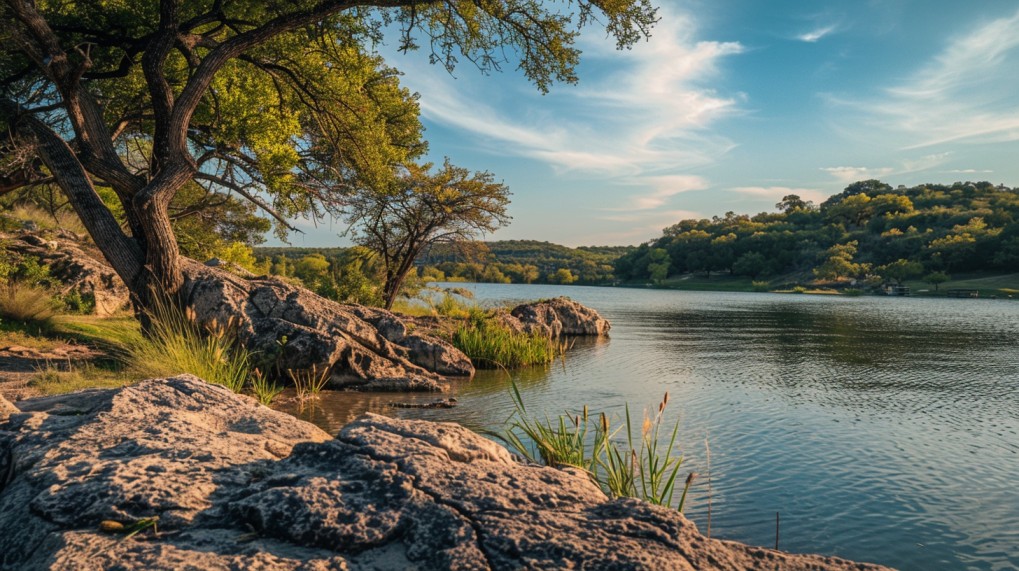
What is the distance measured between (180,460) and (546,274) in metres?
122

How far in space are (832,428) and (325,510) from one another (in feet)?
29.4

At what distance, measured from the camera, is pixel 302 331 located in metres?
11.2

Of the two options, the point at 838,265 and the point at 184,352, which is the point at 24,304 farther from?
the point at 838,265

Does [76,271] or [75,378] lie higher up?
[76,271]

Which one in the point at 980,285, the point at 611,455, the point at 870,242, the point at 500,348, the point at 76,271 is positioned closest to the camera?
the point at 611,455

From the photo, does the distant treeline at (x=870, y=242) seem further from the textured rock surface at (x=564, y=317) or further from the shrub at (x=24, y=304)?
the shrub at (x=24, y=304)

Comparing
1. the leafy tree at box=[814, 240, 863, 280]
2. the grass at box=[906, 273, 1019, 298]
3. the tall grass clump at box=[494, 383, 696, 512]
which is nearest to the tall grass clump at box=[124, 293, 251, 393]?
the tall grass clump at box=[494, 383, 696, 512]

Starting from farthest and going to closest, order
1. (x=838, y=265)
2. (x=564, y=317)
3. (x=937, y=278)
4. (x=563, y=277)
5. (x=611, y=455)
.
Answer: (x=563, y=277)
(x=838, y=265)
(x=937, y=278)
(x=564, y=317)
(x=611, y=455)

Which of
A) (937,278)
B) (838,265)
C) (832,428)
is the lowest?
(832,428)

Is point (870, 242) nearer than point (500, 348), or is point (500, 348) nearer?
point (500, 348)

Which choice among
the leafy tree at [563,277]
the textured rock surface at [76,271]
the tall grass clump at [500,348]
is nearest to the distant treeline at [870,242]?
the leafy tree at [563,277]

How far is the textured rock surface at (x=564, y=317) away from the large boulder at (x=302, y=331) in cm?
1004

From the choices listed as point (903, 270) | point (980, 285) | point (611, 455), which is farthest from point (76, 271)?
point (903, 270)

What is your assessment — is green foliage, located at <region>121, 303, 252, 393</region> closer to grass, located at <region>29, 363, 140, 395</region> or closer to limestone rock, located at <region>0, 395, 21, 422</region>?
grass, located at <region>29, 363, 140, 395</region>
